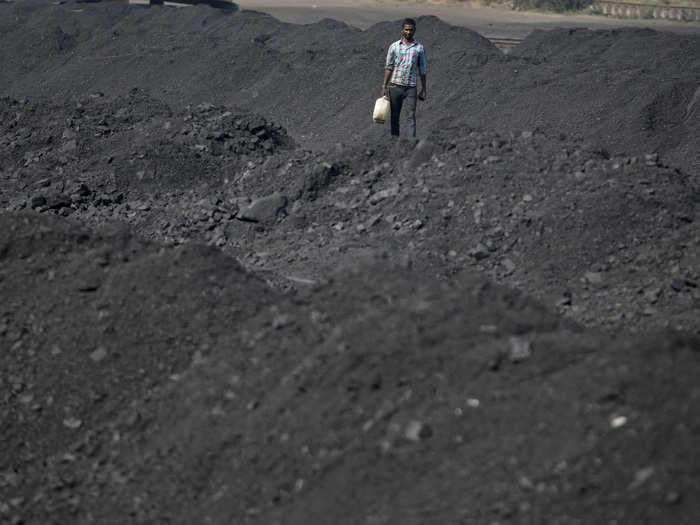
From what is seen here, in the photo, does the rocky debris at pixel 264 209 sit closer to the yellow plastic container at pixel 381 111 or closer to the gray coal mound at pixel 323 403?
the yellow plastic container at pixel 381 111

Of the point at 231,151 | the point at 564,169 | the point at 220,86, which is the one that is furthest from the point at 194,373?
the point at 220,86

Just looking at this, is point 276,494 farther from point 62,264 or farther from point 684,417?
point 62,264

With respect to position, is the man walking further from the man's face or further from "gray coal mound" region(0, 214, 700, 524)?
"gray coal mound" region(0, 214, 700, 524)

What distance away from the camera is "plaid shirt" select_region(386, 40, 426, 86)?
11359 mm

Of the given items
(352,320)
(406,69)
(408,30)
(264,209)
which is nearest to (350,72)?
(406,69)

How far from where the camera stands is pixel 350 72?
58.0ft

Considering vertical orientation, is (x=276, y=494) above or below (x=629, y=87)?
below

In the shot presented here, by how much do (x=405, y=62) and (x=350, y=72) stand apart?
6.45 m

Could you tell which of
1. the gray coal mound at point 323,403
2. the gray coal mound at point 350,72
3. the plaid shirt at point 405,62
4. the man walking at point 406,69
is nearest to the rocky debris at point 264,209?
the man walking at point 406,69

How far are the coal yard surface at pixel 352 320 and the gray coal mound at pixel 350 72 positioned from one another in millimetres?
157

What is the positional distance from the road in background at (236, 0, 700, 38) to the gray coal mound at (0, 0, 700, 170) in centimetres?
919

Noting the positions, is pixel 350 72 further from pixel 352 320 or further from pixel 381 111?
pixel 352 320

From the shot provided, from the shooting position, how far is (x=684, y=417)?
4160 mm

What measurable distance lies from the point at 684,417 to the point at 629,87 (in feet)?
37.8
